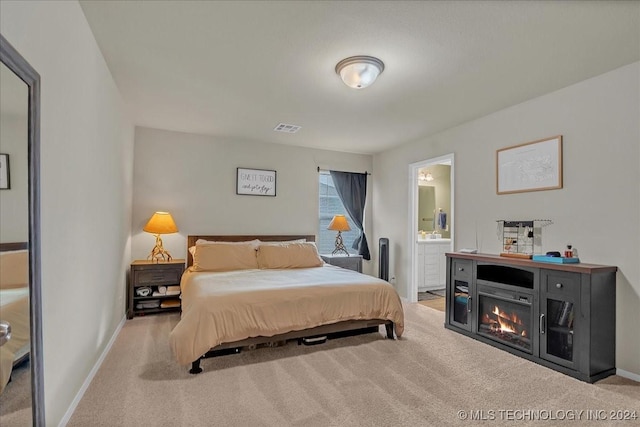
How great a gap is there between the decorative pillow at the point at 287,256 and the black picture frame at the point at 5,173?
3120 millimetres

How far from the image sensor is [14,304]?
125cm

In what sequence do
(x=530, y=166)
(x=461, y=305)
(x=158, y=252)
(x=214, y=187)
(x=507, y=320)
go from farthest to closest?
(x=214, y=187) < (x=158, y=252) < (x=461, y=305) < (x=530, y=166) < (x=507, y=320)

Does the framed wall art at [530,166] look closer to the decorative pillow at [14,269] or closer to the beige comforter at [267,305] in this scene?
the beige comforter at [267,305]

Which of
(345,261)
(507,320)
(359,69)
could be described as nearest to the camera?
(359,69)

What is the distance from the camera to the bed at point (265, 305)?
2656 millimetres

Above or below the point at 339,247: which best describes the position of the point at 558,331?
below

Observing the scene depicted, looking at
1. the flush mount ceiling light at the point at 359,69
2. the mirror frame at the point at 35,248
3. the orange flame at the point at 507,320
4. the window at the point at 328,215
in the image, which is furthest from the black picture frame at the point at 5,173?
the window at the point at 328,215

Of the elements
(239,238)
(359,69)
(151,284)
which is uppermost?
(359,69)

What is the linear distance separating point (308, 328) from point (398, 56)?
2.47 meters

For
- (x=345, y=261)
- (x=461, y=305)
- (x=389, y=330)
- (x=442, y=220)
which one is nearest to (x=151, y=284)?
(x=345, y=261)

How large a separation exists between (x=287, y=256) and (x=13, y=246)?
10.4 feet

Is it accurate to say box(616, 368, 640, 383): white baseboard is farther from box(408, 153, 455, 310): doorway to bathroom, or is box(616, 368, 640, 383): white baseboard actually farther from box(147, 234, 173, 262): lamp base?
box(147, 234, 173, 262): lamp base

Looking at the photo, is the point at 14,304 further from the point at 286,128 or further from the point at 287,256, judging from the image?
the point at 286,128

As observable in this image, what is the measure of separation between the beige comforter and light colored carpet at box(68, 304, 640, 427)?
270mm
